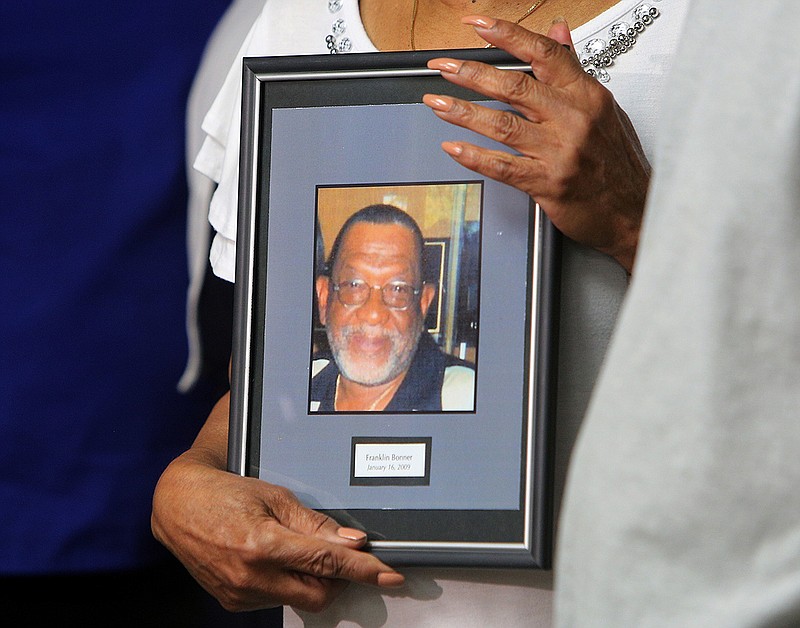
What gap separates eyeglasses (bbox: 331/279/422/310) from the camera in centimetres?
90

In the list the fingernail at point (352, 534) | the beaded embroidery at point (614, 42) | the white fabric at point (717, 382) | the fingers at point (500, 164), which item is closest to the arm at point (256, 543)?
the fingernail at point (352, 534)

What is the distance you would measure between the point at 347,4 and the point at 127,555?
0.77 m

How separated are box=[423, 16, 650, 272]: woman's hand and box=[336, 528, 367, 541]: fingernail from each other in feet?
0.93

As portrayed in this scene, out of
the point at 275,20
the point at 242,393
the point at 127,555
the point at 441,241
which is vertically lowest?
the point at 127,555

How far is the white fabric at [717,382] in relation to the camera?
32 cm

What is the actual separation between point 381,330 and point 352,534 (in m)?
0.16

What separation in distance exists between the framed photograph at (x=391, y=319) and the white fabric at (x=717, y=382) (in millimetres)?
523

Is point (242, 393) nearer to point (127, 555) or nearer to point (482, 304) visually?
point (482, 304)

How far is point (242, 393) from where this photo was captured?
3.05 ft

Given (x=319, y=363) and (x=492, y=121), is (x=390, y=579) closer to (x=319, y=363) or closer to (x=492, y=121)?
(x=319, y=363)

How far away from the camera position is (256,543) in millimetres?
895

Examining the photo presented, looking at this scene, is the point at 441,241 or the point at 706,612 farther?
the point at 441,241

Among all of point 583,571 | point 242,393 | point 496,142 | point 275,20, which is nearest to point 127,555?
point 242,393

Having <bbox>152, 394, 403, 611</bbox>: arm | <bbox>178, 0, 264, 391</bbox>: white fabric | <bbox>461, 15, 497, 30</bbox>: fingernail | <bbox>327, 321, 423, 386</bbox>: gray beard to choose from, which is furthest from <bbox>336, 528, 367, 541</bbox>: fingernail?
<bbox>178, 0, 264, 391</bbox>: white fabric
